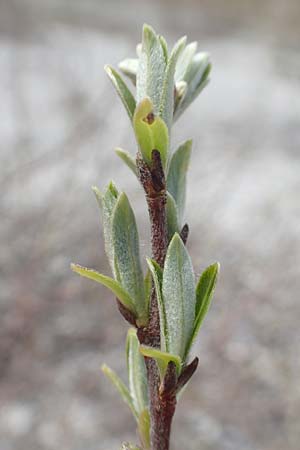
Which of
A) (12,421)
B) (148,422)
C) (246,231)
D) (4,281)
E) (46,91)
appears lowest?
(148,422)

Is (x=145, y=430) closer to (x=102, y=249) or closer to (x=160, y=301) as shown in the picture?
(x=160, y=301)

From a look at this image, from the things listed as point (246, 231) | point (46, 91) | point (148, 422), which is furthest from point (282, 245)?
point (148, 422)

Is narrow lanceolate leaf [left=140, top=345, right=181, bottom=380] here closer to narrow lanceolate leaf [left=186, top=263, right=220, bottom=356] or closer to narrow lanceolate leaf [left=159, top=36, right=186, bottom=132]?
narrow lanceolate leaf [left=186, top=263, right=220, bottom=356]

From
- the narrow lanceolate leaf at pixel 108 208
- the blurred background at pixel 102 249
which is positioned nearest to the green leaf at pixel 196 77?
the narrow lanceolate leaf at pixel 108 208

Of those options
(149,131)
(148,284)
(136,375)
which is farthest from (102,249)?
(149,131)

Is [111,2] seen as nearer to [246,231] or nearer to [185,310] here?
[246,231]
